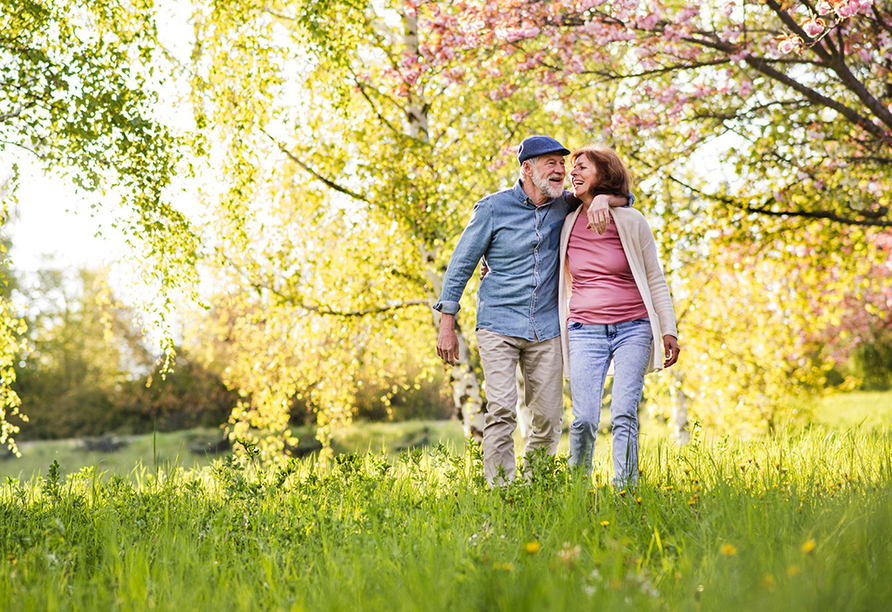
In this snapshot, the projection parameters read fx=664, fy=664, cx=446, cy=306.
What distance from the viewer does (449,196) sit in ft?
25.7

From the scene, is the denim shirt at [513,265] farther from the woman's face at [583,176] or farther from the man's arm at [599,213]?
the man's arm at [599,213]

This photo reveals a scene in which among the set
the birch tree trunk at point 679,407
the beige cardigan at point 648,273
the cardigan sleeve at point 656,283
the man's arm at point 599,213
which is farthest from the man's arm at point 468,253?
the birch tree trunk at point 679,407

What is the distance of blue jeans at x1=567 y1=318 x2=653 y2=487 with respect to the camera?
355 cm

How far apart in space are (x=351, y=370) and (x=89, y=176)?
4.06 m

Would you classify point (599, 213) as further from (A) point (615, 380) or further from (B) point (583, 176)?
(A) point (615, 380)

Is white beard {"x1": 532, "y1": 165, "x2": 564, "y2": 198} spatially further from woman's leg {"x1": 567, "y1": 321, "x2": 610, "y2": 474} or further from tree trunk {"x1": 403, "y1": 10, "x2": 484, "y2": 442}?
tree trunk {"x1": 403, "y1": 10, "x2": 484, "y2": 442}

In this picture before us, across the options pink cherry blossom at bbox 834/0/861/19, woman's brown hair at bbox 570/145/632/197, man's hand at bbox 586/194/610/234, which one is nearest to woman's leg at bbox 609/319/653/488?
man's hand at bbox 586/194/610/234

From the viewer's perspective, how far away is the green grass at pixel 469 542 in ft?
6.47

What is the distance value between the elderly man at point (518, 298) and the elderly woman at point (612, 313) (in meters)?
0.12

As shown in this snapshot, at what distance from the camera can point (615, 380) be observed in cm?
369

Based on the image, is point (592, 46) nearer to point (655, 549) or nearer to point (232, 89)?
point (232, 89)

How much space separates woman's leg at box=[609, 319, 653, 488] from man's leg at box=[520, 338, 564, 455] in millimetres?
391

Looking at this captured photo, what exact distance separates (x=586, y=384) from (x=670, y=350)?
502mm

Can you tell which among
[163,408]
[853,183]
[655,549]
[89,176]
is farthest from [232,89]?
[163,408]
